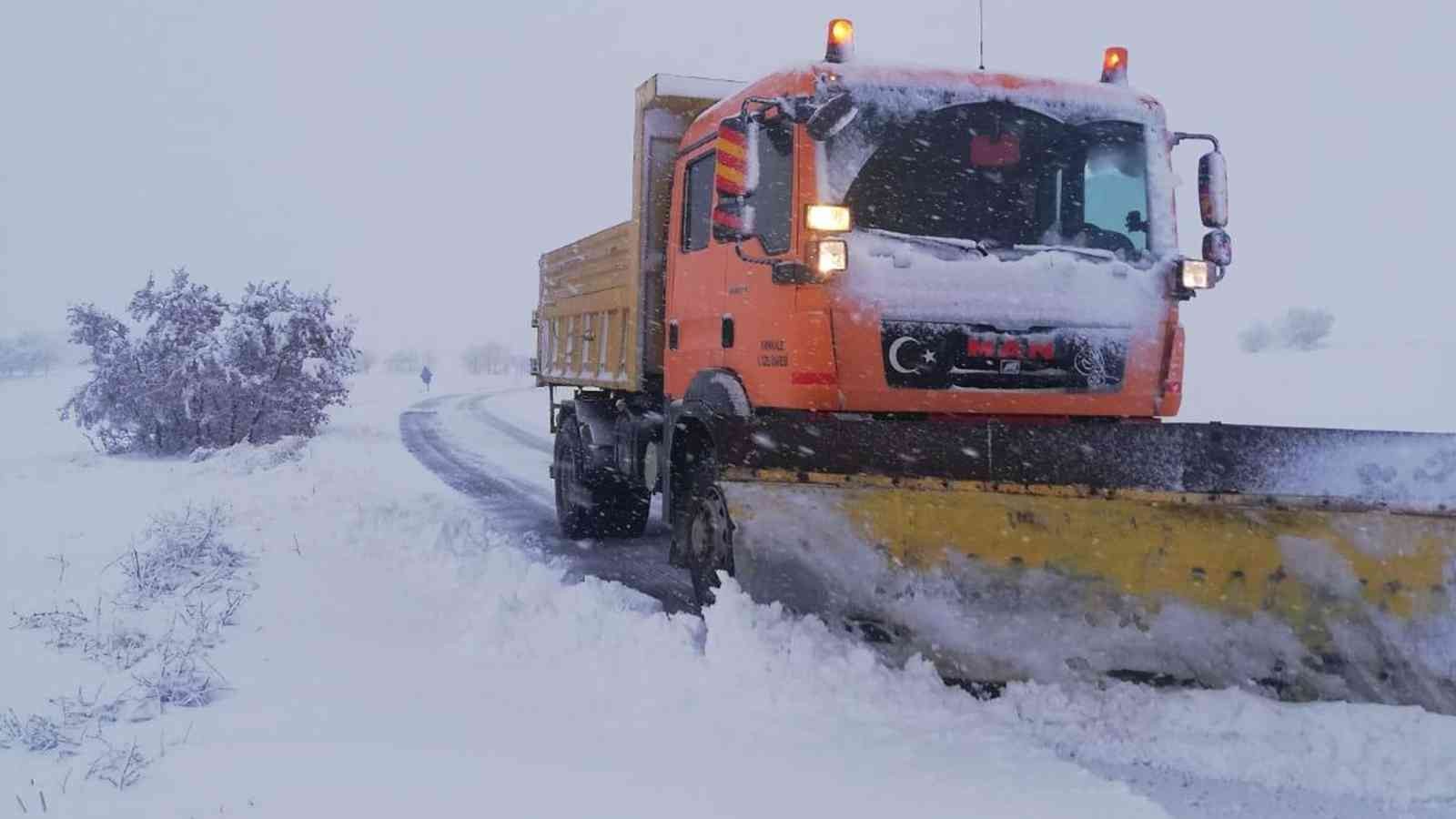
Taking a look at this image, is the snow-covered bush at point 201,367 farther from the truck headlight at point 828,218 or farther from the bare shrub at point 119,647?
the truck headlight at point 828,218

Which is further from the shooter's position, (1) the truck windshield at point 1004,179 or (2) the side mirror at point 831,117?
(1) the truck windshield at point 1004,179

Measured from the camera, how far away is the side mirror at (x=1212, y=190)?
5.82m

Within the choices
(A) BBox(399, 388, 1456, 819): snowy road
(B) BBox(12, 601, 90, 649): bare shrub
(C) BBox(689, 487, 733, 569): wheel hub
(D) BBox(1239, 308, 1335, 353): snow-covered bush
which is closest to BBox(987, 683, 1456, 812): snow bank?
(A) BBox(399, 388, 1456, 819): snowy road

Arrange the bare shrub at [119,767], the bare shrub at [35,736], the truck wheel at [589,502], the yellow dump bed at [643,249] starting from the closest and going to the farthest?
the bare shrub at [119,767] < the bare shrub at [35,736] < the yellow dump bed at [643,249] < the truck wheel at [589,502]

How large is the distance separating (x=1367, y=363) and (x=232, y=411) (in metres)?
36.1

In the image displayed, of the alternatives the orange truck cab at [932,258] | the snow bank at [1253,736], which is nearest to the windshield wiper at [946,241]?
the orange truck cab at [932,258]

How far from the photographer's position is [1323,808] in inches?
136

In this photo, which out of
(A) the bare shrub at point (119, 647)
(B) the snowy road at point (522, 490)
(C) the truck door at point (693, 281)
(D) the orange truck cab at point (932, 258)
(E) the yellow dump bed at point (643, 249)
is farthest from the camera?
(B) the snowy road at point (522, 490)

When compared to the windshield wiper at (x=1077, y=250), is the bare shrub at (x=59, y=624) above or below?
below

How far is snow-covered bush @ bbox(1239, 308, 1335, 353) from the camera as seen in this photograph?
59.8 metres

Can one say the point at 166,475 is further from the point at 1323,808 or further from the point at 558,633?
the point at 1323,808

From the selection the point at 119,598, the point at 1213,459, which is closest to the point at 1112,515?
the point at 1213,459

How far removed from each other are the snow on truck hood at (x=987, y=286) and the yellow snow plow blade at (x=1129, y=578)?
929 millimetres

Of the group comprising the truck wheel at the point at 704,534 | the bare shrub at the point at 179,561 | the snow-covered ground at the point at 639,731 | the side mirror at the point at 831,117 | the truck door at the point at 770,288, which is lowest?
the snow-covered ground at the point at 639,731
